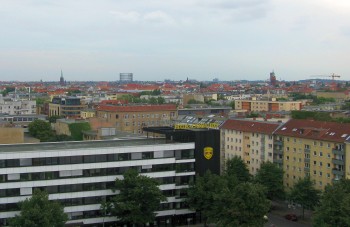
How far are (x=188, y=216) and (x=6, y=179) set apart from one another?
19703 mm

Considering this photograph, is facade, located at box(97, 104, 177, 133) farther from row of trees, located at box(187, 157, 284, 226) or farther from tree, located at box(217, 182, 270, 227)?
tree, located at box(217, 182, 270, 227)

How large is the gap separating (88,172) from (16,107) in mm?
110236

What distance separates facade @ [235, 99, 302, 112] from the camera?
170375 millimetres

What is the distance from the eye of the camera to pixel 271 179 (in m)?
68.3

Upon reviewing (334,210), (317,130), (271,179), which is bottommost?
(271,179)

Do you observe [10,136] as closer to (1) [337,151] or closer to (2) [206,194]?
(2) [206,194]

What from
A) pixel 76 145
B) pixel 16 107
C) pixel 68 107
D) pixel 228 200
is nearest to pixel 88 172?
pixel 76 145

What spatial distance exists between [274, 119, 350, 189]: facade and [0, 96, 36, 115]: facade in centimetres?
9973

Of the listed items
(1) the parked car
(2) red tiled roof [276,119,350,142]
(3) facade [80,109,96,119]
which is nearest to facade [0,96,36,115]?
(3) facade [80,109,96,119]

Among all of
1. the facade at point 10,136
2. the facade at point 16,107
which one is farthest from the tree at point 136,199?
the facade at point 16,107

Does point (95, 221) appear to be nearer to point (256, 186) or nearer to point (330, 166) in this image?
point (256, 186)

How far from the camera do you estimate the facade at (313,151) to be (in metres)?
67.8

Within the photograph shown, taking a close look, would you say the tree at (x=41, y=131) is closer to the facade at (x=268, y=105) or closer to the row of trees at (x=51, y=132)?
the row of trees at (x=51, y=132)

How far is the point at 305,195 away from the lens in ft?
209
